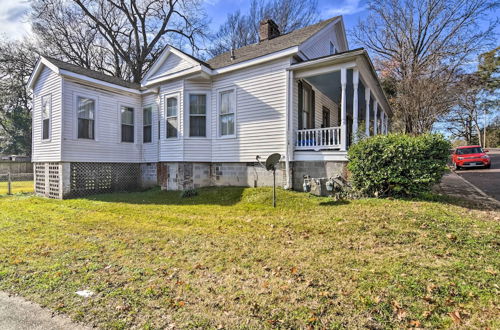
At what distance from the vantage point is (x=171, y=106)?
10.5 meters

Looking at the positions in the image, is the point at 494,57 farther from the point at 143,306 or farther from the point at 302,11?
the point at 143,306

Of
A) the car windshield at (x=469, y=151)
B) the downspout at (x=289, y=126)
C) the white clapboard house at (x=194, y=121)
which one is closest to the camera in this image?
the downspout at (x=289, y=126)

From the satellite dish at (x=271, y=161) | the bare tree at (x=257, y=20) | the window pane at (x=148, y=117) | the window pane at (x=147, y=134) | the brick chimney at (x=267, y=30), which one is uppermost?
the bare tree at (x=257, y=20)

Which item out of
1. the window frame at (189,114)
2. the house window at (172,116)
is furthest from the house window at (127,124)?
the window frame at (189,114)

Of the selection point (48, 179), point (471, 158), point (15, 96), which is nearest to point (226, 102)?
point (48, 179)

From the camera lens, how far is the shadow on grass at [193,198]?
26.8ft

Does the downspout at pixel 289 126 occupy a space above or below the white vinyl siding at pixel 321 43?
below

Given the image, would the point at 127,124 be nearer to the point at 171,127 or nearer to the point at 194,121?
the point at 171,127

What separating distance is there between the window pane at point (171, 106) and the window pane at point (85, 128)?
307 centimetres

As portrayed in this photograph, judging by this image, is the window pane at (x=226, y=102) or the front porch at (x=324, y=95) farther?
the window pane at (x=226, y=102)

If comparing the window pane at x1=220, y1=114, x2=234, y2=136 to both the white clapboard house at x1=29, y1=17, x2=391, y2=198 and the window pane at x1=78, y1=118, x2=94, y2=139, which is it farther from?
the window pane at x1=78, y1=118, x2=94, y2=139

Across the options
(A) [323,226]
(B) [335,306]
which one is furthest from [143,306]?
(A) [323,226]

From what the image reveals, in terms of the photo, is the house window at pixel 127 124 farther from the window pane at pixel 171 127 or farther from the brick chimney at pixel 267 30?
the brick chimney at pixel 267 30

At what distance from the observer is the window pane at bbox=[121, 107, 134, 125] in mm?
11445
